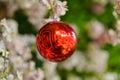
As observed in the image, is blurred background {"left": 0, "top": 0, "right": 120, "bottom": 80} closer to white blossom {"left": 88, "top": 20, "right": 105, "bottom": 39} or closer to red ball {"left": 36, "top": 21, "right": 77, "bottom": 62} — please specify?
white blossom {"left": 88, "top": 20, "right": 105, "bottom": 39}

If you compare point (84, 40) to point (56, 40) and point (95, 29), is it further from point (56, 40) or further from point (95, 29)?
point (56, 40)

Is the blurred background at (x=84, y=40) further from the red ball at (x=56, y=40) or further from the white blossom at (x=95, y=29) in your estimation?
the red ball at (x=56, y=40)

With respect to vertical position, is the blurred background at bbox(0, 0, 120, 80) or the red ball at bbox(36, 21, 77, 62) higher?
the blurred background at bbox(0, 0, 120, 80)

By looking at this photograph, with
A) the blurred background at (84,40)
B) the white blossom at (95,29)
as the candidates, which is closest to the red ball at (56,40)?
the blurred background at (84,40)

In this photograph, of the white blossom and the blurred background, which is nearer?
the blurred background

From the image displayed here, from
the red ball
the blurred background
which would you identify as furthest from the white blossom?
the red ball

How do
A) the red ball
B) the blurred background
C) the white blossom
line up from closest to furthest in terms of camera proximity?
the red ball < the blurred background < the white blossom

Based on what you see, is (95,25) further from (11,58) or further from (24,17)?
(11,58)

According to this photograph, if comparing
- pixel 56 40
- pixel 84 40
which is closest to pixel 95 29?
pixel 84 40
